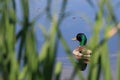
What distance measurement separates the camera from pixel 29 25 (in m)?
0.54

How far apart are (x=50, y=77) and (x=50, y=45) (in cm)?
6

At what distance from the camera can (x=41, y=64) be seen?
1.89 ft

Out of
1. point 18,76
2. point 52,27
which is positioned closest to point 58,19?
point 52,27

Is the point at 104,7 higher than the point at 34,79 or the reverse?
higher

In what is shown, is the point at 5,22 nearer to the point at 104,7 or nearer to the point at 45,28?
the point at 45,28

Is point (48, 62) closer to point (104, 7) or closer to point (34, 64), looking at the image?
point (34, 64)

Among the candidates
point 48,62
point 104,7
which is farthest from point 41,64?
point 104,7

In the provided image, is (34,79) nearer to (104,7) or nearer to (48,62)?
(48,62)

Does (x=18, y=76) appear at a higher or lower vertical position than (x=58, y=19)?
lower

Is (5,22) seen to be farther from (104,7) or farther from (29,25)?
(104,7)

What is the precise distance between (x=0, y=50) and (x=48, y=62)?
0.09m

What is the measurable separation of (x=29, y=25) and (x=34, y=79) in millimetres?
93

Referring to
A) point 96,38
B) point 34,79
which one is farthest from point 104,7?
point 34,79

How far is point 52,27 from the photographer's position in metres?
0.56
